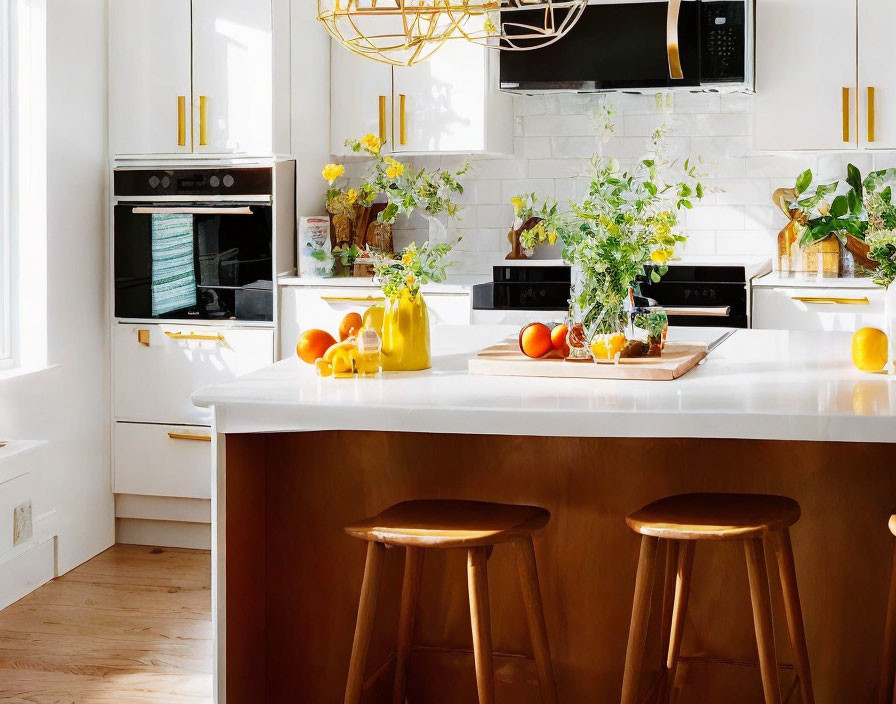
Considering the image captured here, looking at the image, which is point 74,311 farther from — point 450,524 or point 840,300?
point 840,300

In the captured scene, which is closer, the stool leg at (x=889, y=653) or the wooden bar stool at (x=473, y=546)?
the wooden bar stool at (x=473, y=546)

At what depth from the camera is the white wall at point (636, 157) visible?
4.82 metres

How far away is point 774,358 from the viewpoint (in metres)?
2.70

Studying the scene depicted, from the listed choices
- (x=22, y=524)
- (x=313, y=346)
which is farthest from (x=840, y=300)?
(x=22, y=524)

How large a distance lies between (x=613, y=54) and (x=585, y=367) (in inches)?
97.0

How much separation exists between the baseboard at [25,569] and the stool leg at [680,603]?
2.39m

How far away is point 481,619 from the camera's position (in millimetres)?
2090

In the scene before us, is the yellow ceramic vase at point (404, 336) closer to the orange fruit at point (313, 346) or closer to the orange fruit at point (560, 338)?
the orange fruit at point (313, 346)

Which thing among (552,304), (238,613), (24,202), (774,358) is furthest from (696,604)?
(24,202)

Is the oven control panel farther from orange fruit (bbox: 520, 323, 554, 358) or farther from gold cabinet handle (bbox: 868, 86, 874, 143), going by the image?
gold cabinet handle (bbox: 868, 86, 874, 143)

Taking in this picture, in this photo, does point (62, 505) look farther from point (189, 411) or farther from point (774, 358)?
point (774, 358)

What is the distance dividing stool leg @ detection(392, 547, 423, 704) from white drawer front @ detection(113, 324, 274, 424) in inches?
82.6

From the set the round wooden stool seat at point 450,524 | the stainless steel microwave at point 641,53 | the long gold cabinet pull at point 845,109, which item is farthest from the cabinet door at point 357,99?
the round wooden stool seat at point 450,524

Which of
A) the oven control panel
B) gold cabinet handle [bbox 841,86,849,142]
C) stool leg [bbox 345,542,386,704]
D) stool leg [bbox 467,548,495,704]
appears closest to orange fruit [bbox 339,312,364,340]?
stool leg [bbox 345,542,386,704]
